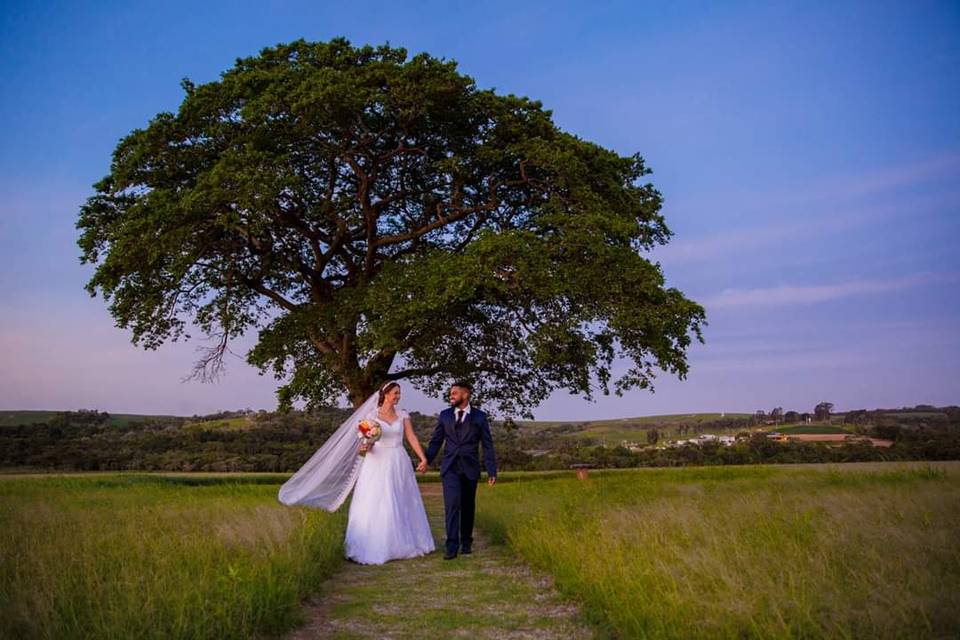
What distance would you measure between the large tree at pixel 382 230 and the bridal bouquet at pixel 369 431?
7.27 meters

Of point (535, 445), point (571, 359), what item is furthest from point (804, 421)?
point (571, 359)

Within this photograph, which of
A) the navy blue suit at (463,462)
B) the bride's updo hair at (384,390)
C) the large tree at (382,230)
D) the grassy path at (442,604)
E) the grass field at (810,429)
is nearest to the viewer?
the grassy path at (442,604)

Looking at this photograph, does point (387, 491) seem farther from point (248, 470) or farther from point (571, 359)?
point (248, 470)

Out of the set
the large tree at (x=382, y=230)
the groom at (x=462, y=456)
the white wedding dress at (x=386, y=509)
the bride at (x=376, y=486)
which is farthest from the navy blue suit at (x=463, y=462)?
the large tree at (x=382, y=230)

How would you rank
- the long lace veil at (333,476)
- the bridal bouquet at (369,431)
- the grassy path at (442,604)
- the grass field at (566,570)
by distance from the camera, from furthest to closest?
the long lace veil at (333,476)
the bridal bouquet at (369,431)
the grassy path at (442,604)
the grass field at (566,570)

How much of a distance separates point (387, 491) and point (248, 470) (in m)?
26.5

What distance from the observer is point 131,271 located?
22094mm

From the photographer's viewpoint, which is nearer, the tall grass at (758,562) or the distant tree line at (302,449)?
the tall grass at (758,562)

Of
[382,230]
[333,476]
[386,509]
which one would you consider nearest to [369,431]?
[386,509]

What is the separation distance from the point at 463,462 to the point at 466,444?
28 centimetres

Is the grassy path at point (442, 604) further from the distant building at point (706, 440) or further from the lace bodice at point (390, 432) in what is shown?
the distant building at point (706, 440)

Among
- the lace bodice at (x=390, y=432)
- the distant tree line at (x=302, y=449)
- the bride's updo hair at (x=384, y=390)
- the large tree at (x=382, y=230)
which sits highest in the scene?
the large tree at (x=382, y=230)

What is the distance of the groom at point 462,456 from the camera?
37.1 ft

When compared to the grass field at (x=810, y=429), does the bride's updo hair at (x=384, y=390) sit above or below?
above
